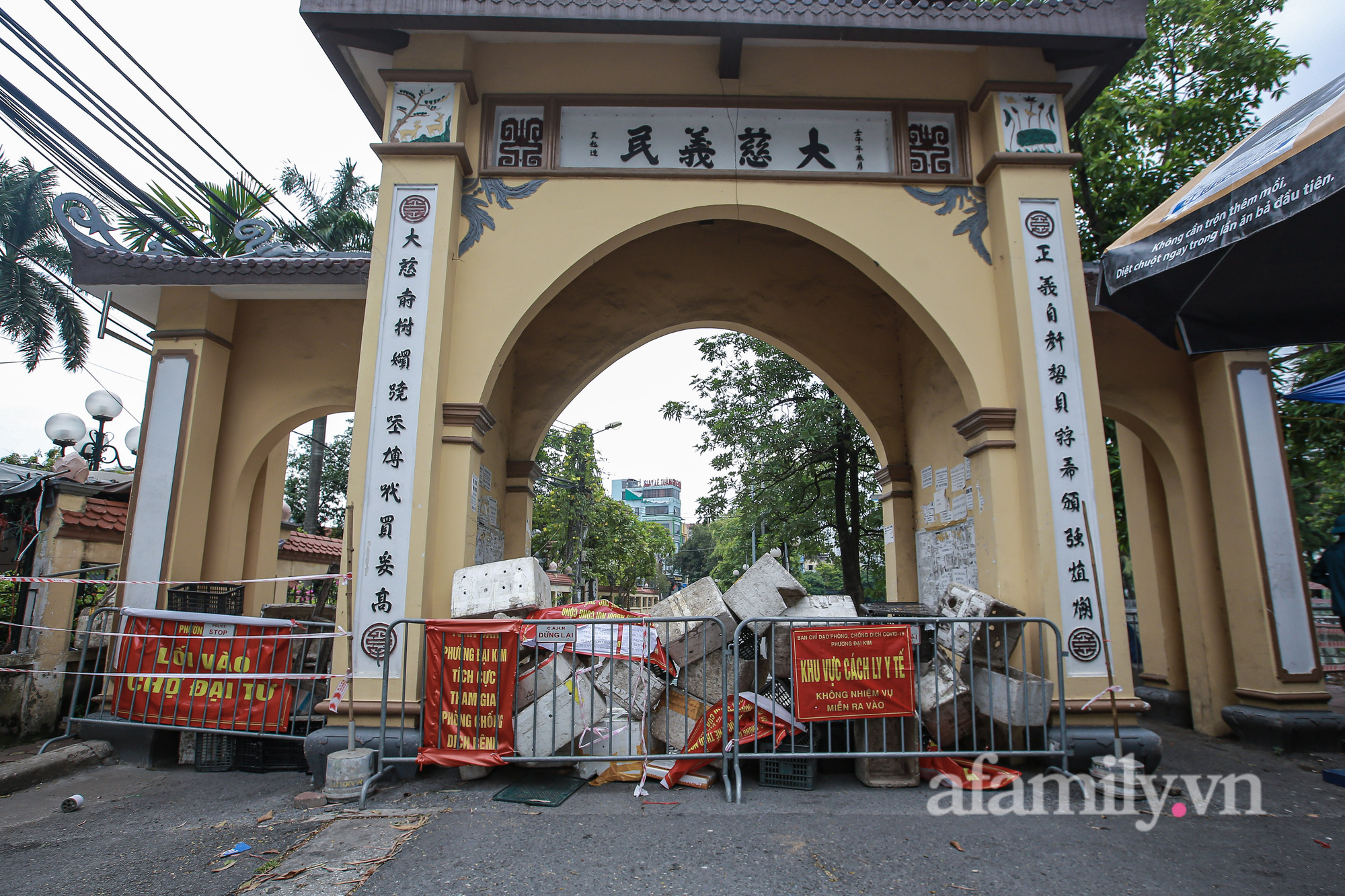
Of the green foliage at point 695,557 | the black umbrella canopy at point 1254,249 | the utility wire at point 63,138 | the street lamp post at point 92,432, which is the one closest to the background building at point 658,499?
the green foliage at point 695,557

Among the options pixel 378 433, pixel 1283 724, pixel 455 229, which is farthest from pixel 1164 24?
pixel 378 433

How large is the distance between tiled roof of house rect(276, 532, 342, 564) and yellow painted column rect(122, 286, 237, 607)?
18.6 feet

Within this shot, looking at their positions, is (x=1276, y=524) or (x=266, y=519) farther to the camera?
(x=266, y=519)

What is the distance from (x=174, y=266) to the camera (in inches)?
248

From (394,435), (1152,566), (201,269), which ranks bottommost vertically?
(1152,566)

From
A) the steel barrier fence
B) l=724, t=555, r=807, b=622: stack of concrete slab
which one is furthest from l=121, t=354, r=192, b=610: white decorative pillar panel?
l=724, t=555, r=807, b=622: stack of concrete slab

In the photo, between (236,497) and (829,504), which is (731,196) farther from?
(829,504)

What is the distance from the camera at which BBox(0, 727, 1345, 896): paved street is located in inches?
123

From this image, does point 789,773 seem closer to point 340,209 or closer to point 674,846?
point 674,846

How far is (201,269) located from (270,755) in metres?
4.19

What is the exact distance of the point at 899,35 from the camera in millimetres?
5527

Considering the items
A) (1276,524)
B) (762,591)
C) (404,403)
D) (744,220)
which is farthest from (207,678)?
(1276,524)

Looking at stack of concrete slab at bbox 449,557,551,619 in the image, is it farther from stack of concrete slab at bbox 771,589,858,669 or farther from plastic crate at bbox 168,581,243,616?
plastic crate at bbox 168,581,243,616

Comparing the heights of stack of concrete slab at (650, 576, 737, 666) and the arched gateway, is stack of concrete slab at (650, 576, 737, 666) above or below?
below
